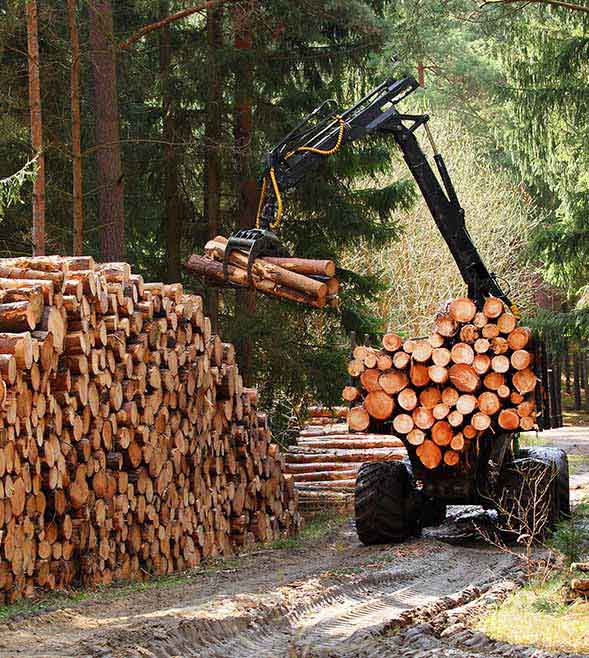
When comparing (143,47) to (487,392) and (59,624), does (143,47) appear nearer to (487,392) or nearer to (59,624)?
(487,392)

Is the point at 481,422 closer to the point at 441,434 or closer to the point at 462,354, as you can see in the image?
the point at 441,434

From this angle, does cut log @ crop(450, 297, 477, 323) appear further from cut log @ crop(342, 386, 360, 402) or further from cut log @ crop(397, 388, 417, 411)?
cut log @ crop(342, 386, 360, 402)

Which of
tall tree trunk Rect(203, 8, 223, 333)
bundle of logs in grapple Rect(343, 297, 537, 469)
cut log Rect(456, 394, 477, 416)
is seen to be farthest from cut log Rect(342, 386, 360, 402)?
tall tree trunk Rect(203, 8, 223, 333)

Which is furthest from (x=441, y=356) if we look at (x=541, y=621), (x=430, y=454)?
(x=541, y=621)

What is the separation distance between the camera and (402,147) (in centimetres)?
1260

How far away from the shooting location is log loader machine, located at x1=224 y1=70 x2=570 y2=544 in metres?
10.7

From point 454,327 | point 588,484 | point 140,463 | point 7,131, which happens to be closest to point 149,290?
point 140,463

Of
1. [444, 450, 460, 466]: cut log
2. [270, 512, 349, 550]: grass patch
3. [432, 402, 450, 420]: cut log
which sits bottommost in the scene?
[270, 512, 349, 550]: grass patch

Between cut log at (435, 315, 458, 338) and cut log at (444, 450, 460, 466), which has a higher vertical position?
cut log at (435, 315, 458, 338)

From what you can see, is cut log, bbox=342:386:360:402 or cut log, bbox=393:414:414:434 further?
cut log, bbox=342:386:360:402

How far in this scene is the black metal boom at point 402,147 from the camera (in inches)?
461

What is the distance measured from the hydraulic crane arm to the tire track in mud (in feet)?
13.4

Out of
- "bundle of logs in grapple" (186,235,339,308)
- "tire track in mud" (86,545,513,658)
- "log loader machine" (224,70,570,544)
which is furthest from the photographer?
"log loader machine" (224,70,570,544)

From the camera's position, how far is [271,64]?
16625mm
